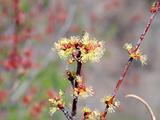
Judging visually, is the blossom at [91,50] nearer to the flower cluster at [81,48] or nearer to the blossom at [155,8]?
the flower cluster at [81,48]

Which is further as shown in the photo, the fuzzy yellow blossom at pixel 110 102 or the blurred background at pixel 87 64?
the blurred background at pixel 87 64

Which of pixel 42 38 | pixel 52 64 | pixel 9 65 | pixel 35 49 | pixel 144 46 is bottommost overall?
pixel 9 65

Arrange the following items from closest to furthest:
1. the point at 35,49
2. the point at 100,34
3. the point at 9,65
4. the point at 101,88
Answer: the point at 9,65 → the point at 100,34 → the point at 35,49 → the point at 101,88

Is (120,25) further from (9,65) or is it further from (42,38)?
(9,65)

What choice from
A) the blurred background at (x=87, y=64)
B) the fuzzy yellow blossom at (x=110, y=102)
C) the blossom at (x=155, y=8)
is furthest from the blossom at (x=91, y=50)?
the blurred background at (x=87, y=64)

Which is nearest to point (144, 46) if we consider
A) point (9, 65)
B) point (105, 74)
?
point (105, 74)
